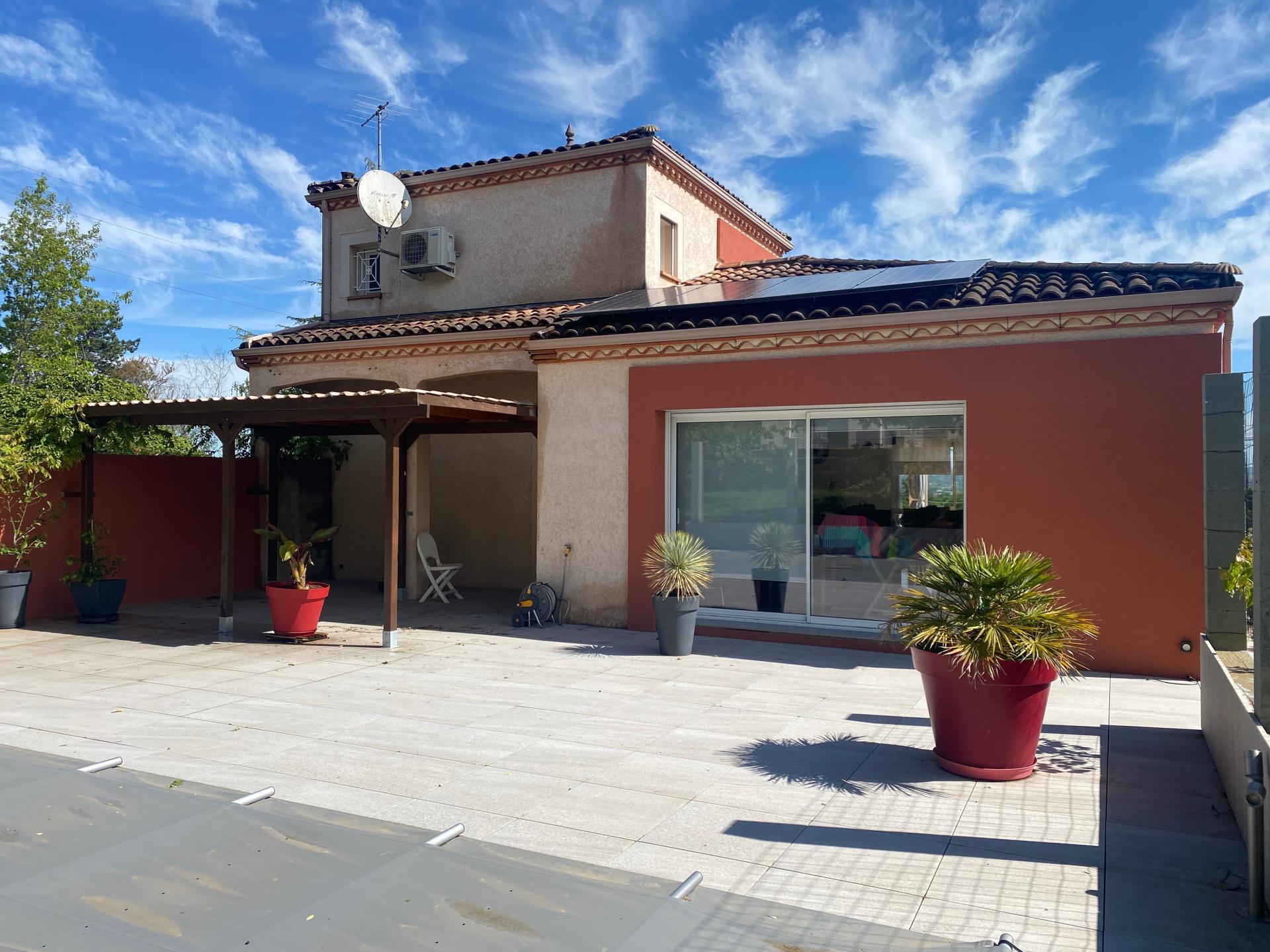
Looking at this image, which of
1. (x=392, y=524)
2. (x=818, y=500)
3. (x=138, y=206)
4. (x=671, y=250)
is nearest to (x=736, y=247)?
(x=671, y=250)

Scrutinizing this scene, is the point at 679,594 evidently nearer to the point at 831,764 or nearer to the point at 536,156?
the point at 831,764

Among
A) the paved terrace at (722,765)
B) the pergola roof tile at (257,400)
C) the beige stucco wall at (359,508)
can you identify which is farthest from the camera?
the beige stucco wall at (359,508)

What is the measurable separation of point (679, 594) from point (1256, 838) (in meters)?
5.78

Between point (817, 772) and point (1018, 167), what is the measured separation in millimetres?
12716

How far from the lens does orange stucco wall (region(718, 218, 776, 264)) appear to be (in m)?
15.9

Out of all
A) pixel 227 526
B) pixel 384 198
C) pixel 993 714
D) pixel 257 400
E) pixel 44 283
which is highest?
pixel 44 283

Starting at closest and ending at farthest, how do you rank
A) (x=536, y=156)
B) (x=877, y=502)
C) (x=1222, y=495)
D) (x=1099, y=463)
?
1. (x=1222, y=495)
2. (x=1099, y=463)
3. (x=877, y=502)
4. (x=536, y=156)

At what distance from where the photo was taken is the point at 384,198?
14.5 m

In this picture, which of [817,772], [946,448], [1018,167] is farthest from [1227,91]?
[817,772]

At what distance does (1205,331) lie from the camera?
7.77 meters

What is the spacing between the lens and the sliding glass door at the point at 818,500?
9117 mm

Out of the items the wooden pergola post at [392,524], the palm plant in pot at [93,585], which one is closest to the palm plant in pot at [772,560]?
the wooden pergola post at [392,524]

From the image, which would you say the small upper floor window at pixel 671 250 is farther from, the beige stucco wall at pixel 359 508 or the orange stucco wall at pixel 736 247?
the beige stucco wall at pixel 359 508

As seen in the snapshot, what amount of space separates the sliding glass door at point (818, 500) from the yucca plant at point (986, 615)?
363cm
